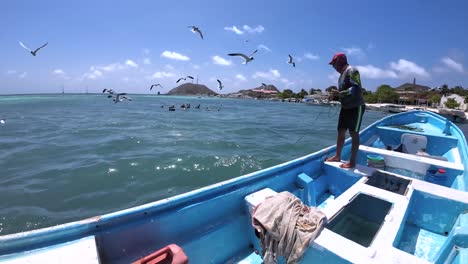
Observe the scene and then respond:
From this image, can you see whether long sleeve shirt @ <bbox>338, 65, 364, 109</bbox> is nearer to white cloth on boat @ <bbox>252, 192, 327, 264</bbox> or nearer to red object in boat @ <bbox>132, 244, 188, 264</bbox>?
white cloth on boat @ <bbox>252, 192, 327, 264</bbox>

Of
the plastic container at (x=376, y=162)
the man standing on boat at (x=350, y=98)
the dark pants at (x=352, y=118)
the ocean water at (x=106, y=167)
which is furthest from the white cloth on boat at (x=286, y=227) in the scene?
the ocean water at (x=106, y=167)

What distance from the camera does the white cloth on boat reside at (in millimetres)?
2338

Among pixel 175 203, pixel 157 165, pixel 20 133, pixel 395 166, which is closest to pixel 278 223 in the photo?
pixel 175 203

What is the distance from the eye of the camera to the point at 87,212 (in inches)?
241

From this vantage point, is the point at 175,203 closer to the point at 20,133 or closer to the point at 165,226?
the point at 165,226

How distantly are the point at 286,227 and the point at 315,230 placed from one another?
11.1 inches

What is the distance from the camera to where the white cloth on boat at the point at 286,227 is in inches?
92.0

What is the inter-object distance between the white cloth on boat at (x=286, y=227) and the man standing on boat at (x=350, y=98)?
2.38 metres

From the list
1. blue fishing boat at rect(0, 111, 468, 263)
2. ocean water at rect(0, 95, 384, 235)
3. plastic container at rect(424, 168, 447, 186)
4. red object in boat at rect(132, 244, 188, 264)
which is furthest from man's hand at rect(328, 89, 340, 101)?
red object in boat at rect(132, 244, 188, 264)

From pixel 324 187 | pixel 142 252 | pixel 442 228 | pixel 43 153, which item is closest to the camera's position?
pixel 142 252

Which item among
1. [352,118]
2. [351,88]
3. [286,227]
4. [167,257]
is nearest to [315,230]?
[286,227]

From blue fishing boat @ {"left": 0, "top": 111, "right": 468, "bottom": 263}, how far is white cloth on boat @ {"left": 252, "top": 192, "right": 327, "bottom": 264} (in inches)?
2.7

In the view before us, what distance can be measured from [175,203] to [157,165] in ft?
24.2

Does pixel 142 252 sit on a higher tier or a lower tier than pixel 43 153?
higher
